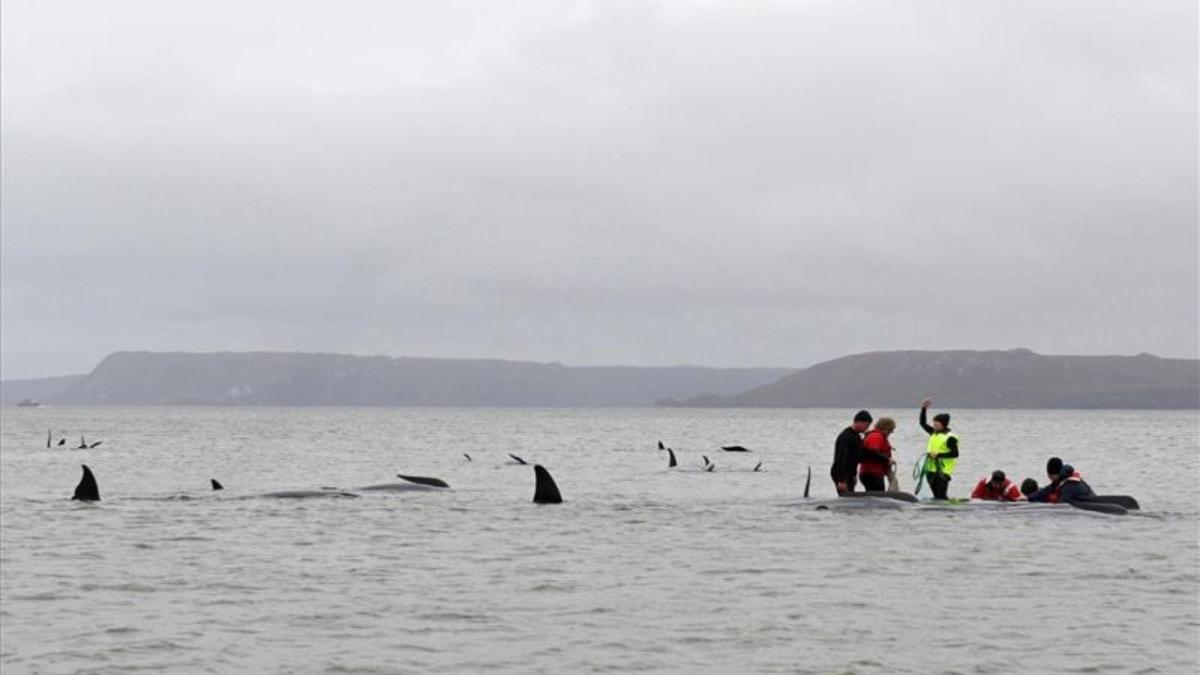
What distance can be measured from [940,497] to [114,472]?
3539 centimetres

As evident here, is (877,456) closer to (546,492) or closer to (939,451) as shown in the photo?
(939,451)

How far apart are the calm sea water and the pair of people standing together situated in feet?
2.93

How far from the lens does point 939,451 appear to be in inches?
1252

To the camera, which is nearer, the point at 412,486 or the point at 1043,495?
the point at 1043,495

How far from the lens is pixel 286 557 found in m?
24.8

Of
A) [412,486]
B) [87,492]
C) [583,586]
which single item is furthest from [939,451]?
[87,492]

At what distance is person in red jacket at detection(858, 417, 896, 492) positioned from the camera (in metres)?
30.2

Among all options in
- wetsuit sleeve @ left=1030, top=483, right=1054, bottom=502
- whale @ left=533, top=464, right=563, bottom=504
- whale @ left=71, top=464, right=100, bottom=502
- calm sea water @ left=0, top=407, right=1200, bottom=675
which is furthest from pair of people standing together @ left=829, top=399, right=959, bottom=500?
whale @ left=71, top=464, right=100, bottom=502

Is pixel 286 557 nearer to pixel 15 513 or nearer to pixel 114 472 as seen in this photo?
pixel 15 513

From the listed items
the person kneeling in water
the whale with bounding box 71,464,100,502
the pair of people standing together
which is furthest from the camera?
the whale with bounding box 71,464,100,502

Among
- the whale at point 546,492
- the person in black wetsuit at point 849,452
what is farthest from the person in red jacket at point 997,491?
the whale at point 546,492

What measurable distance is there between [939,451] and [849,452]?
2.39 m

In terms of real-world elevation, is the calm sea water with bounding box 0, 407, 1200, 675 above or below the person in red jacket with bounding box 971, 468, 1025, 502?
below

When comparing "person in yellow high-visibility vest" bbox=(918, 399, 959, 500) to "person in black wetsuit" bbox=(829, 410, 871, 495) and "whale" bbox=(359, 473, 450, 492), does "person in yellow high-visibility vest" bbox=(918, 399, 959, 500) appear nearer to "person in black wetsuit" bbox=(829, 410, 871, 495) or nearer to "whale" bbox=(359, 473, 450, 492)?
"person in black wetsuit" bbox=(829, 410, 871, 495)
